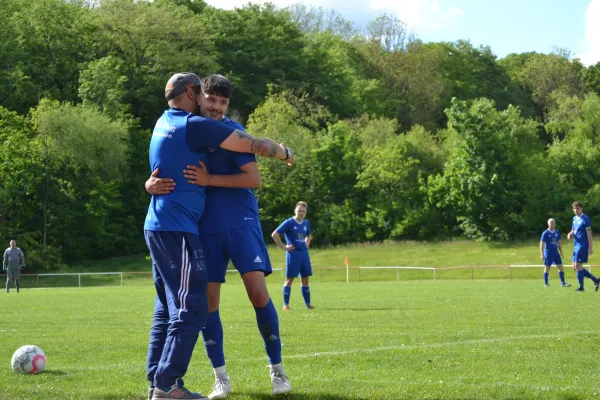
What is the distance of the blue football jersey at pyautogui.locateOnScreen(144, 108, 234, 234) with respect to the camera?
6.34m

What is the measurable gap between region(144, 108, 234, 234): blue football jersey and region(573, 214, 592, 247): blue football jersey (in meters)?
18.7

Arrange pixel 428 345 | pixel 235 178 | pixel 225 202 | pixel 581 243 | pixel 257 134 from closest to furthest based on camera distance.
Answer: pixel 235 178 → pixel 225 202 → pixel 428 345 → pixel 581 243 → pixel 257 134

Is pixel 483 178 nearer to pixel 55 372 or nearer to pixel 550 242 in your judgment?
pixel 550 242

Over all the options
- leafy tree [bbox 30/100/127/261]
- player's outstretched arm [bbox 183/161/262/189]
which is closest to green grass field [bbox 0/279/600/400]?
player's outstretched arm [bbox 183/161/262/189]

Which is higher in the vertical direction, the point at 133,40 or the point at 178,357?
the point at 133,40

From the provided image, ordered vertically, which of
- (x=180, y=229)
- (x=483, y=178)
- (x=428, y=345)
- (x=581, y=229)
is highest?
(x=483, y=178)

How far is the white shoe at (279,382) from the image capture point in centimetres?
675

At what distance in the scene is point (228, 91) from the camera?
676cm

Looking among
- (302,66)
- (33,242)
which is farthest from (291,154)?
(302,66)

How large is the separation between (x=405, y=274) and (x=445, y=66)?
45743 millimetres

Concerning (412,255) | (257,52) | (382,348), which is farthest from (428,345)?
(257,52)

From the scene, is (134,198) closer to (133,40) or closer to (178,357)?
(133,40)

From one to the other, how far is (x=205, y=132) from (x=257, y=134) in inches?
2276

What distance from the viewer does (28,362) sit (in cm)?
830
